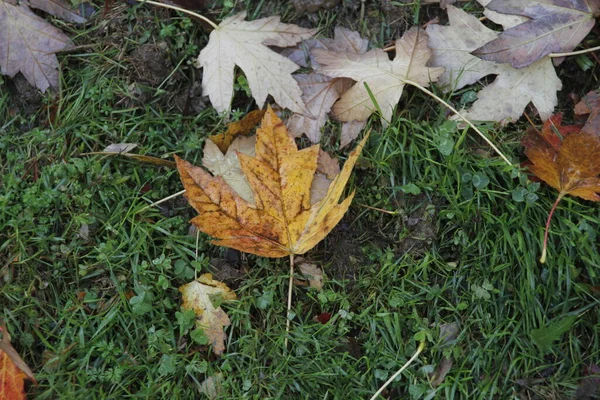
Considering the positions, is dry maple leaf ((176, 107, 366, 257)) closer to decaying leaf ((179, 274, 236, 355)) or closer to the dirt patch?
decaying leaf ((179, 274, 236, 355))

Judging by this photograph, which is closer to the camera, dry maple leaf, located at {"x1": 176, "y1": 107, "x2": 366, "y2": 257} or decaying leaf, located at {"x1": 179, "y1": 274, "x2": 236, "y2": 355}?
dry maple leaf, located at {"x1": 176, "y1": 107, "x2": 366, "y2": 257}

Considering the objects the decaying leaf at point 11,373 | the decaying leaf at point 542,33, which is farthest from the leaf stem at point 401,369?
the decaying leaf at point 11,373

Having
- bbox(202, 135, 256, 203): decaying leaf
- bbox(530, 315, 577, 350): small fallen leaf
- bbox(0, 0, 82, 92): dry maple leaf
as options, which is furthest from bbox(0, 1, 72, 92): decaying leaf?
bbox(530, 315, 577, 350): small fallen leaf

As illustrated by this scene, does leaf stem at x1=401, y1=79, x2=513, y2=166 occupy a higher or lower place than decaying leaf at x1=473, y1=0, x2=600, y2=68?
lower

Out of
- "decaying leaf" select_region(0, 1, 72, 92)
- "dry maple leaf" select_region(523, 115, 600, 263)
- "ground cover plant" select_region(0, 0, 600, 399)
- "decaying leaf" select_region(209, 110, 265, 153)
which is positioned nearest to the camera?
"dry maple leaf" select_region(523, 115, 600, 263)

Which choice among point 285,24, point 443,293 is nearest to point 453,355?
point 443,293

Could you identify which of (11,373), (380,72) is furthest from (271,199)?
(11,373)

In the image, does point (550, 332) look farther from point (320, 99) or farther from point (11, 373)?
point (11, 373)
